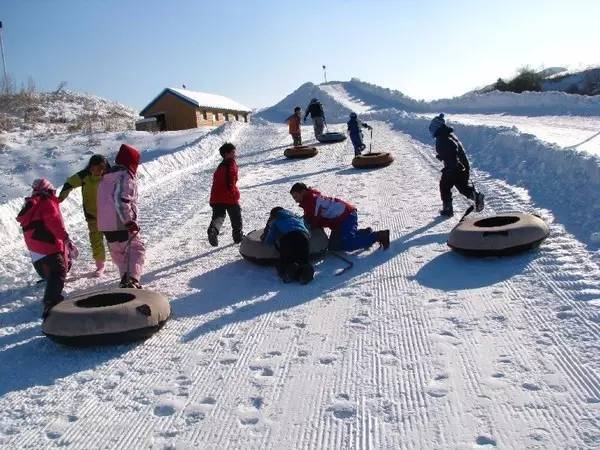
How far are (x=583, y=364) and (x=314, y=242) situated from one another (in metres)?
3.49

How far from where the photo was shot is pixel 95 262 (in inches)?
290

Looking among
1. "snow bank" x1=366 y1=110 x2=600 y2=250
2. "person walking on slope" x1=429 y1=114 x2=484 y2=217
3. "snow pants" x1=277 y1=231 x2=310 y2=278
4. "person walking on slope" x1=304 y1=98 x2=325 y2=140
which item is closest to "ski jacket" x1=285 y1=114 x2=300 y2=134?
"person walking on slope" x1=304 y1=98 x2=325 y2=140

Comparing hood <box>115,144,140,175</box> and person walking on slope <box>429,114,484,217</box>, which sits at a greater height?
hood <box>115,144,140,175</box>

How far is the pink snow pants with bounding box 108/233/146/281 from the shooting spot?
6070 millimetres

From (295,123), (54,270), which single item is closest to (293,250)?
(54,270)

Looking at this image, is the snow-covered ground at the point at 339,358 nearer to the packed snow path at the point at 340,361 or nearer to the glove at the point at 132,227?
the packed snow path at the point at 340,361

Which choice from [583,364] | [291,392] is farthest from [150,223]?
[583,364]

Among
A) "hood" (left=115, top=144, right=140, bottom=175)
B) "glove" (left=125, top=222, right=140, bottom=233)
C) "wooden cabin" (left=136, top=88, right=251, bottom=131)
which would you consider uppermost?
"wooden cabin" (left=136, top=88, right=251, bottom=131)

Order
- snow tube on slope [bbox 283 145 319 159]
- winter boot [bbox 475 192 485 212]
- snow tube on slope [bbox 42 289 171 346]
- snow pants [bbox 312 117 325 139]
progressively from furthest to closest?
snow pants [bbox 312 117 325 139] < snow tube on slope [bbox 283 145 319 159] < winter boot [bbox 475 192 485 212] < snow tube on slope [bbox 42 289 171 346]

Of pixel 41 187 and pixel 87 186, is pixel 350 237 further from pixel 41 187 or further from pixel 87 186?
pixel 41 187

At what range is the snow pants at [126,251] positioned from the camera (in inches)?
239

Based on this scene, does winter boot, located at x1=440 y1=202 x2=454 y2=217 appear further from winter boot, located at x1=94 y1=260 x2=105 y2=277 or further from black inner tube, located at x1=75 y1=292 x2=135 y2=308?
black inner tube, located at x1=75 y1=292 x2=135 y2=308

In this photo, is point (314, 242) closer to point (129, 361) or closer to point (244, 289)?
point (244, 289)

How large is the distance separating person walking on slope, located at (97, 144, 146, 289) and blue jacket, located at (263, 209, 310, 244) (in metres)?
1.44
